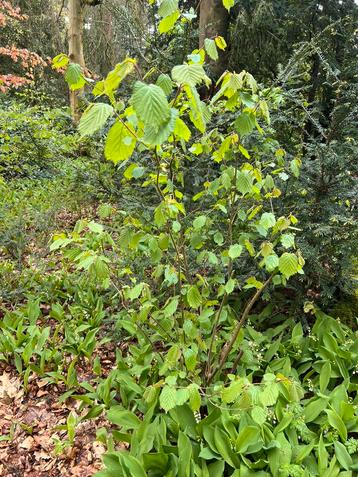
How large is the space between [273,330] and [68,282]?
207 cm

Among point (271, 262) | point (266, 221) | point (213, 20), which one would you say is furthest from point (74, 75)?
point (213, 20)

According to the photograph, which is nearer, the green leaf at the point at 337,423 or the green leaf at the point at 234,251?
the green leaf at the point at 234,251

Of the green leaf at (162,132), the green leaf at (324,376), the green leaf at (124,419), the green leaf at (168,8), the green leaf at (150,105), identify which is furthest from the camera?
the green leaf at (324,376)

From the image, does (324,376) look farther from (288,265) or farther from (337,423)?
(288,265)

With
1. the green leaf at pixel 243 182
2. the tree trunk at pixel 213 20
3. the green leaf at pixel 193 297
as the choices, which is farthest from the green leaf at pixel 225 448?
the tree trunk at pixel 213 20

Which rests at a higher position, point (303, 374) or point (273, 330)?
point (273, 330)

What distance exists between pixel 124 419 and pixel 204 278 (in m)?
0.98

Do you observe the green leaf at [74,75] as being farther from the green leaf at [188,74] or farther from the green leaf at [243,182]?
the green leaf at [243,182]

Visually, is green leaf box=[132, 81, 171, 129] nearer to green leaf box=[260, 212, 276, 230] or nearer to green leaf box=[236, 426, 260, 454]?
green leaf box=[260, 212, 276, 230]

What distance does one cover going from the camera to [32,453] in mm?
2475

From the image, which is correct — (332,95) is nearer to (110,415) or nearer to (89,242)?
(89,242)

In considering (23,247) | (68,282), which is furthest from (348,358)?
(23,247)

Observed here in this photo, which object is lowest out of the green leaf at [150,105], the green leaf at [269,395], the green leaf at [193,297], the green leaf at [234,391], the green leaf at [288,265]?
the green leaf at [269,395]

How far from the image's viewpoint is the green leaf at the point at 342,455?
6.68 ft
